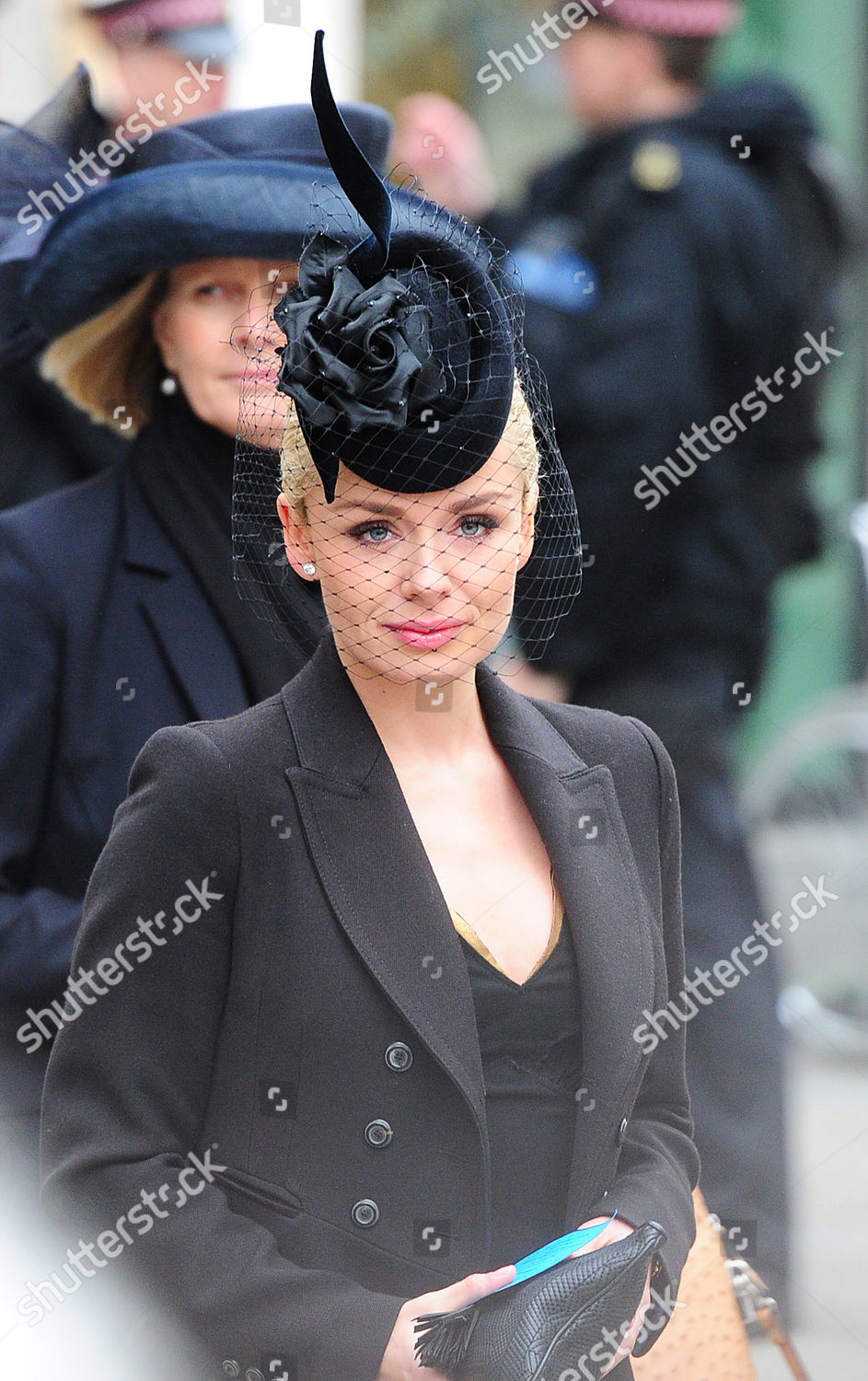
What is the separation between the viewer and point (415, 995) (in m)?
1.59

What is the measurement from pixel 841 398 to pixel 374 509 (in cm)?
399

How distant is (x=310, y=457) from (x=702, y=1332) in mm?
911

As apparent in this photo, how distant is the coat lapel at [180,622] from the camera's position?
2.05m

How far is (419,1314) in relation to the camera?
1.56m

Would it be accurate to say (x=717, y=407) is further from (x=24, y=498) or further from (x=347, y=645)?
(x=347, y=645)

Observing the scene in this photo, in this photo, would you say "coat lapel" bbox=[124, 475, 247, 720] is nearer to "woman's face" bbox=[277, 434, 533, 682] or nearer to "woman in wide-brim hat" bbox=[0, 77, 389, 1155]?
"woman in wide-brim hat" bbox=[0, 77, 389, 1155]

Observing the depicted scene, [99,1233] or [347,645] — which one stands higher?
[347,645]

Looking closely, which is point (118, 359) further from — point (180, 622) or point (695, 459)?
point (695, 459)

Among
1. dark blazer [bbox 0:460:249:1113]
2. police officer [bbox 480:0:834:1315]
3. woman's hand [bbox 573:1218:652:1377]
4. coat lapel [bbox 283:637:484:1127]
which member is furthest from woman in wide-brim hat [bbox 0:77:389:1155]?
woman's hand [bbox 573:1218:652:1377]

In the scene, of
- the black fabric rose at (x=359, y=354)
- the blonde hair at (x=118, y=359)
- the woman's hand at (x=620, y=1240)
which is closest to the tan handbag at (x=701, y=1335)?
the woman's hand at (x=620, y=1240)

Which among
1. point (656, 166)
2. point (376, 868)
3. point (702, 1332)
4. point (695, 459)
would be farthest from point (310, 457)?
point (656, 166)

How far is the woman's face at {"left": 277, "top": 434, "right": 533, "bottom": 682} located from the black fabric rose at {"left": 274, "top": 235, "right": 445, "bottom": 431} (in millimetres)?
72

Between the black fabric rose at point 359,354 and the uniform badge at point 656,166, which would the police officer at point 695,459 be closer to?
the uniform badge at point 656,166

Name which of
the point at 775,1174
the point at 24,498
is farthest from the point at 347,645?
the point at 775,1174
